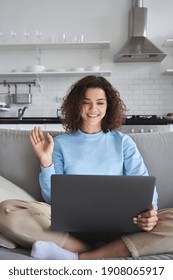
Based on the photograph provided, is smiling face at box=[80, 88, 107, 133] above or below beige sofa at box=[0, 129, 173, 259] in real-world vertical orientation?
above

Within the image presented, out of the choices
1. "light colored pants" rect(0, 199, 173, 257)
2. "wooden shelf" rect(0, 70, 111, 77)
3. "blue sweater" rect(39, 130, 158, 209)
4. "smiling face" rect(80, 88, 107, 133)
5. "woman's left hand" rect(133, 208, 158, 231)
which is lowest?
"light colored pants" rect(0, 199, 173, 257)

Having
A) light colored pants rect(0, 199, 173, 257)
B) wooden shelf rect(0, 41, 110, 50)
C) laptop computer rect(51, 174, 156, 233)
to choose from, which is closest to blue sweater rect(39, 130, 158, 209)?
light colored pants rect(0, 199, 173, 257)

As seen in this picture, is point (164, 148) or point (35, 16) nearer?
point (164, 148)

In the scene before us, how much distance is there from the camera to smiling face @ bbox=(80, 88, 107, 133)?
158cm

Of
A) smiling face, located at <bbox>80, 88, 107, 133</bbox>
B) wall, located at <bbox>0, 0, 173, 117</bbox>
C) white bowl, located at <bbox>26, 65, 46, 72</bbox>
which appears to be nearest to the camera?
smiling face, located at <bbox>80, 88, 107, 133</bbox>

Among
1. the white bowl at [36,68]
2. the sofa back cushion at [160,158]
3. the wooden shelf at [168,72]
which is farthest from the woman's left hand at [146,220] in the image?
the white bowl at [36,68]

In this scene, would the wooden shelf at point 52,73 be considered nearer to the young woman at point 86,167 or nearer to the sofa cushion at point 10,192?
the young woman at point 86,167

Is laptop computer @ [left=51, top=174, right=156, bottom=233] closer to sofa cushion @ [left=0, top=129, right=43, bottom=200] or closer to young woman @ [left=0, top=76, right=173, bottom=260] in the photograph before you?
young woman @ [left=0, top=76, right=173, bottom=260]

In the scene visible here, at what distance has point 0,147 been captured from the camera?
5.94 feet

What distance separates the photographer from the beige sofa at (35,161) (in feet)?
5.68

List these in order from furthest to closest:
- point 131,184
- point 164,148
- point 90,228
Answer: point 164,148 < point 90,228 < point 131,184

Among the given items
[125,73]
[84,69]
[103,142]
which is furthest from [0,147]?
[125,73]

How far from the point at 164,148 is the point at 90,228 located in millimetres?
819

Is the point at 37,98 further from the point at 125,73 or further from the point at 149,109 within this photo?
the point at 149,109
